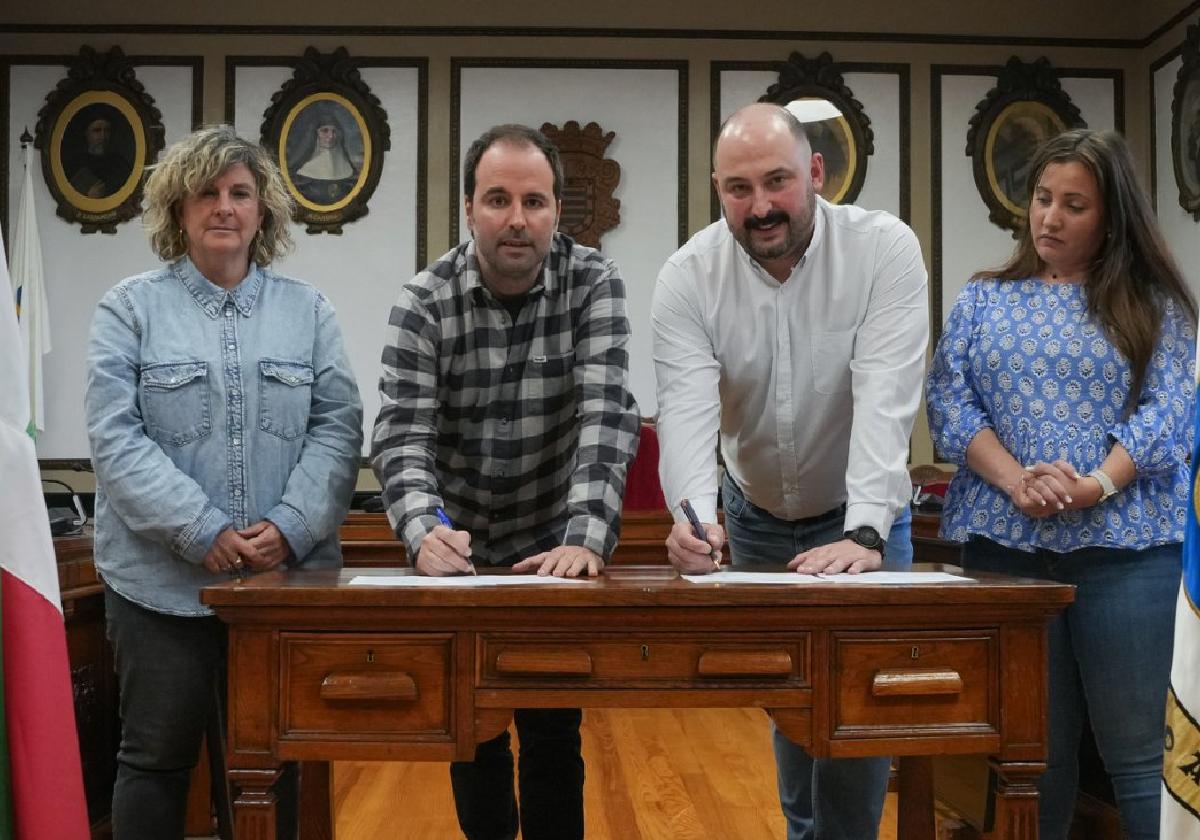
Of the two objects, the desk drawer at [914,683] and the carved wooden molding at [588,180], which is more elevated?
the carved wooden molding at [588,180]

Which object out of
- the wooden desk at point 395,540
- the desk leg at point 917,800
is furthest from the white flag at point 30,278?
the desk leg at point 917,800

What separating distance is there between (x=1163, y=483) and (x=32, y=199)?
6380 mm

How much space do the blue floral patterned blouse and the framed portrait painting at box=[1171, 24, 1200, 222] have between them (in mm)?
4976

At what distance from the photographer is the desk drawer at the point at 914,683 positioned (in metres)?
1.79

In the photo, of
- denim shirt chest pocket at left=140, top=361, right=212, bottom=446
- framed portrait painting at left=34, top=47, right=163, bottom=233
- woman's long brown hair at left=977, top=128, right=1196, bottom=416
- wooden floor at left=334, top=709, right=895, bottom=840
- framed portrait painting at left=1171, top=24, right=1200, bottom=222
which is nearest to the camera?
woman's long brown hair at left=977, top=128, right=1196, bottom=416

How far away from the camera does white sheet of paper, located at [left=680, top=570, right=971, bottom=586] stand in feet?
6.01

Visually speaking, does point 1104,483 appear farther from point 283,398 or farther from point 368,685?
point 283,398

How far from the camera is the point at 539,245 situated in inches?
85.0

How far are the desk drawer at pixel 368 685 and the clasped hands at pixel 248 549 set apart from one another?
41 centimetres

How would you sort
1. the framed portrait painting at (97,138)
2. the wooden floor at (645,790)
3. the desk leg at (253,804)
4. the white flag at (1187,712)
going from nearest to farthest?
the white flag at (1187,712) → the desk leg at (253,804) → the wooden floor at (645,790) → the framed portrait painting at (97,138)

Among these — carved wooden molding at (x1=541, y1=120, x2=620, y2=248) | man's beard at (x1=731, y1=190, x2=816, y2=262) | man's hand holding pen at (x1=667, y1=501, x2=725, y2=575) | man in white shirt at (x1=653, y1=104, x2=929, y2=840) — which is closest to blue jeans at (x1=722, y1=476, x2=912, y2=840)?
man in white shirt at (x1=653, y1=104, x2=929, y2=840)

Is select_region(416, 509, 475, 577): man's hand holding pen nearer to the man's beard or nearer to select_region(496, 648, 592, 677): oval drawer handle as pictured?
select_region(496, 648, 592, 677): oval drawer handle

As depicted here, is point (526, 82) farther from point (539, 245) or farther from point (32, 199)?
point (539, 245)

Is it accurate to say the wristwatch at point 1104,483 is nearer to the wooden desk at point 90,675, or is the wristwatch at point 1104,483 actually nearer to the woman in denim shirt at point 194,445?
the woman in denim shirt at point 194,445
